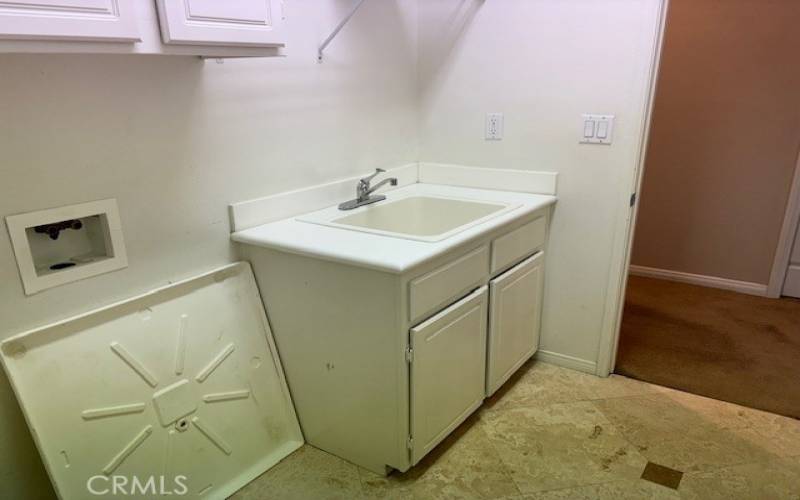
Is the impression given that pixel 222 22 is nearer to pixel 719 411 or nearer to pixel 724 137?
pixel 719 411

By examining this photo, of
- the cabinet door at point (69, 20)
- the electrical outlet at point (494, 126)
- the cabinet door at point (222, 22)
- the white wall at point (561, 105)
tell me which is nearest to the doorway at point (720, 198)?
the white wall at point (561, 105)

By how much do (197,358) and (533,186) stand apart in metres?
1.59

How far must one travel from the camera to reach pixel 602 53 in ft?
7.00

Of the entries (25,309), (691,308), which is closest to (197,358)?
(25,309)

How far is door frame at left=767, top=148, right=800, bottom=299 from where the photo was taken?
311 centimetres

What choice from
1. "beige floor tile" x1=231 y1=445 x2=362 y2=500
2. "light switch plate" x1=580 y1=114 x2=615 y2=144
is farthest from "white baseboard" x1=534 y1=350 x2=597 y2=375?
"beige floor tile" x1=231 y1=445 x2=362 y2=500

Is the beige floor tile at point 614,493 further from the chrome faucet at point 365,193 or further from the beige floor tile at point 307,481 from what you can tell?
the chrome faucet at point 365,193

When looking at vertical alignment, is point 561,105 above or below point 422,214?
above

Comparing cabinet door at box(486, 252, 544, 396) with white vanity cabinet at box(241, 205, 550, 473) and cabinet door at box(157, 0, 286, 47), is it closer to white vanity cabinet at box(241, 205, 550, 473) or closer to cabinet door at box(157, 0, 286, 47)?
white vanity cabinet at box(241, 205, 550, 473)

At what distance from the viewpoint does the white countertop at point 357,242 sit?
1562 mm

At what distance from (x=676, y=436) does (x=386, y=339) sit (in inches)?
50.2

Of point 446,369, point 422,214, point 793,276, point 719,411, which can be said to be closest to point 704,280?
point 793,276

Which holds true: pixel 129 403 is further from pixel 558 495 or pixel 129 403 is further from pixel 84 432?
pixel 558 495

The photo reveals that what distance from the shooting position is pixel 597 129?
221 centimetres
